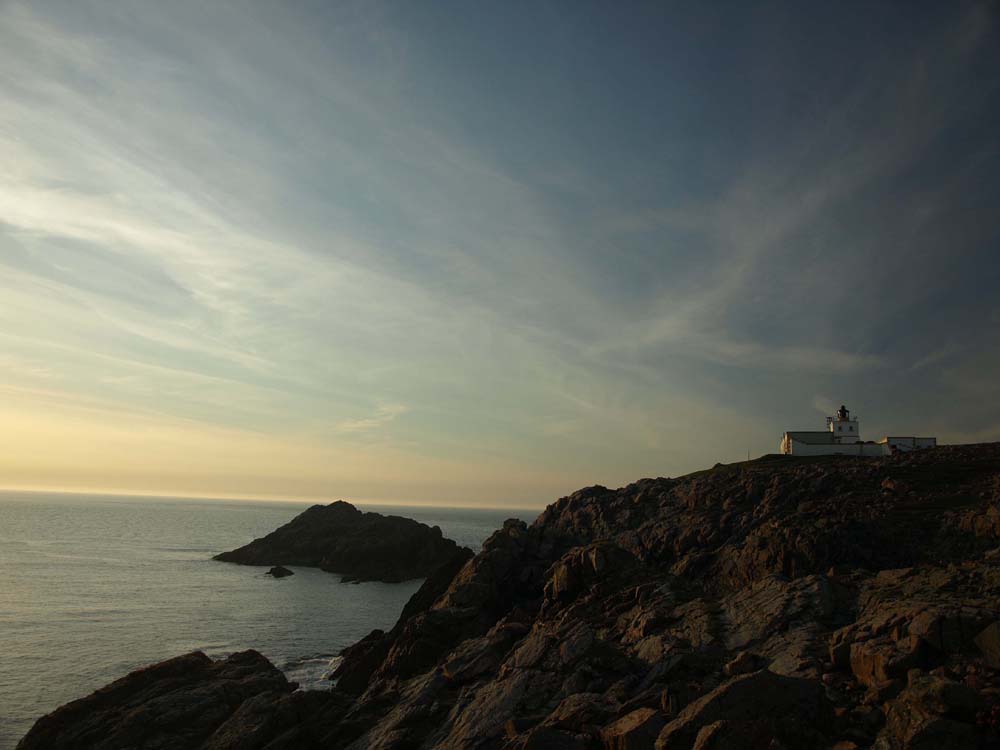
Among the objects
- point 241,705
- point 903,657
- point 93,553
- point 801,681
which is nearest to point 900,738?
point 801,681

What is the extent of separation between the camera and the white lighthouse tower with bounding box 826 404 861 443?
332 feet

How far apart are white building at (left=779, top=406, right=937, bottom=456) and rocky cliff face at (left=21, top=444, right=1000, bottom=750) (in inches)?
1246

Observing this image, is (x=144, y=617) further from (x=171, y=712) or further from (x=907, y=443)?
(x=907, y=443)

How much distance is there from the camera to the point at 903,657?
704 inches

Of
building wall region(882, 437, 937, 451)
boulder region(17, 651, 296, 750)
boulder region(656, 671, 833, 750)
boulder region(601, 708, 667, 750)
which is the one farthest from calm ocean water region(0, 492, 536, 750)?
building wall region(882, 437, 937, 451)

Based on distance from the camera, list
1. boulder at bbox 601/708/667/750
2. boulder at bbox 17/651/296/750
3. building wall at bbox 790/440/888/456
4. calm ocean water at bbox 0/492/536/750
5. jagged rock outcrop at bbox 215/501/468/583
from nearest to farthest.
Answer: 1. boulder at bbox 601/708/667/750
2. boulder at bbox 17/651/296/750
3. calm ocean water at bbox 0/492/536/750
4. building wall at bbox 790/440/888/456
5. jagged rock outcrop at bbox 215/501/468/583

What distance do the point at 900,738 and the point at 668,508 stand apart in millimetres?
51082

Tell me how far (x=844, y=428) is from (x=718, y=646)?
92647 millimetres

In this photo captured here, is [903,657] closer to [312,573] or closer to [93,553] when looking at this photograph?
[312,573]

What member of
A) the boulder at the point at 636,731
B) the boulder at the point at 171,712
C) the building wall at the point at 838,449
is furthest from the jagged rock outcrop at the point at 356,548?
the boulder at the point at 636,731

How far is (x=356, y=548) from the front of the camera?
115438 millimetres

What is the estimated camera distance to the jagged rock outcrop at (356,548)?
11025cm

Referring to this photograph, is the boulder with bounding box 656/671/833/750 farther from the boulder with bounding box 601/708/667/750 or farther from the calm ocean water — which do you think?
the calm ocean water

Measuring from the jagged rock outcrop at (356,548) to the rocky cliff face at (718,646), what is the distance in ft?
189
